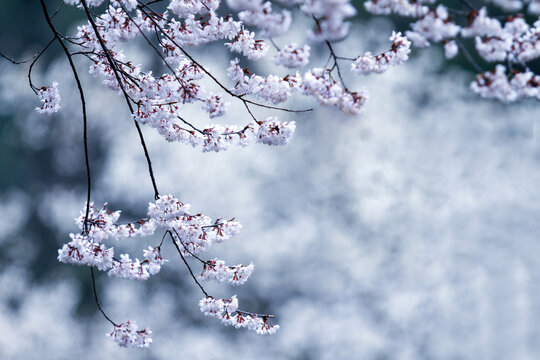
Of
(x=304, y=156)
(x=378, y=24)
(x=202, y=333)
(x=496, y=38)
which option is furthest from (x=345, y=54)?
(x=496, y=38)

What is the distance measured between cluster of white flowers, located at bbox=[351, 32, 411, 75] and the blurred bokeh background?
18.9 ft

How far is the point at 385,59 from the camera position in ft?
9.11

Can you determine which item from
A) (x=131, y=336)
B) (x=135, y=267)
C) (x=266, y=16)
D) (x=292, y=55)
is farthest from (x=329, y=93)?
(x=131, y=336)

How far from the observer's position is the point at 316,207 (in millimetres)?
8703

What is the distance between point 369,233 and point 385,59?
20.0 feet

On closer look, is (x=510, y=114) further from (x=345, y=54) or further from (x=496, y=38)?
(x=496, y=38)

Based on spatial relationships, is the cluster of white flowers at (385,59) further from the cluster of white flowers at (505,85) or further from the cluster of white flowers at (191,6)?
the cluster of white flowers at (191,6)

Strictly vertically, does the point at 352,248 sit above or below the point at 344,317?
above

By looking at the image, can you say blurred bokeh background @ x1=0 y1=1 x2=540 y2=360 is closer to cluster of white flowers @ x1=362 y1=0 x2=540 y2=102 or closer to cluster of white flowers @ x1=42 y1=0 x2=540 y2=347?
cluster of white flowers @ x1=42 y1=0 x2=540 y2=347

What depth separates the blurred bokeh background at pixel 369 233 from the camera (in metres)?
8.59

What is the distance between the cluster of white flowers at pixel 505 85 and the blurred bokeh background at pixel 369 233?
6302 millimetres

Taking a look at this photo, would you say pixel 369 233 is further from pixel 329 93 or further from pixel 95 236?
pixel 329 93

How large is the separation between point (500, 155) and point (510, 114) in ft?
1.96

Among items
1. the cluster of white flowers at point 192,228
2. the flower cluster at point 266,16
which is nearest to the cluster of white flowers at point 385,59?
the flower cluster at point 266,16
